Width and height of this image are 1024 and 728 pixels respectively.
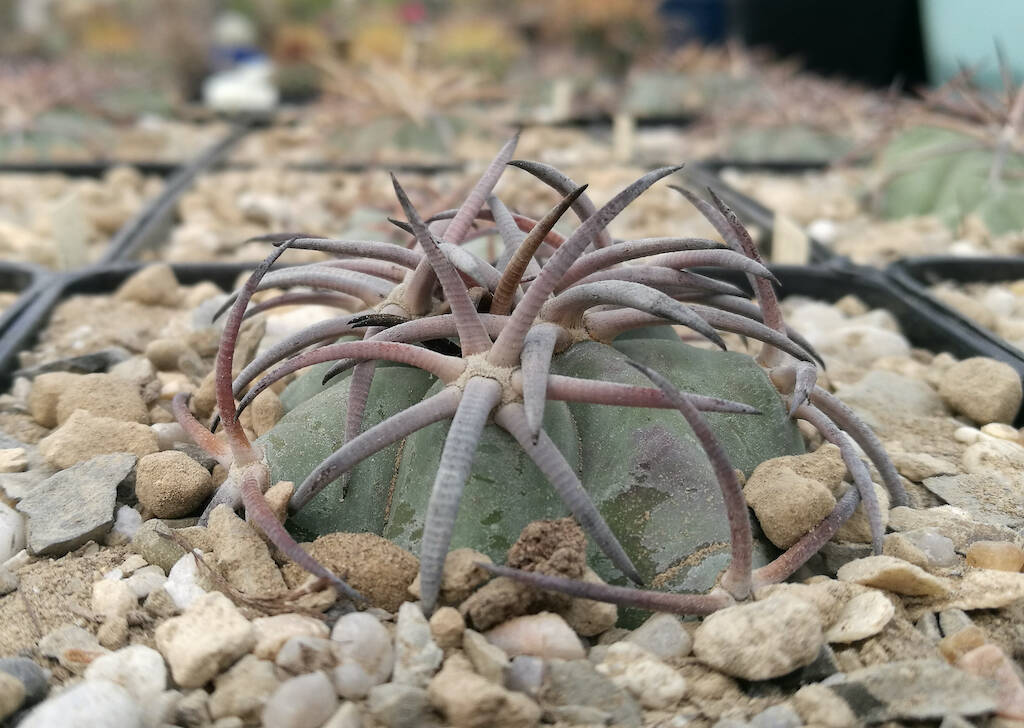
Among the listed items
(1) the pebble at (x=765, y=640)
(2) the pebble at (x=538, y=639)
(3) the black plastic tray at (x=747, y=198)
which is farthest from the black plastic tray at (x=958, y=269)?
(2) the pebble at (x=538, y=639)

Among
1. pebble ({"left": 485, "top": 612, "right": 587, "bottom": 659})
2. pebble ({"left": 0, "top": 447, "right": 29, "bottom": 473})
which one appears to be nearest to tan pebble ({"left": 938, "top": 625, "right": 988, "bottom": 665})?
pebble ({"left": 485, "top": 612, "right": 587, "bottom": 659})

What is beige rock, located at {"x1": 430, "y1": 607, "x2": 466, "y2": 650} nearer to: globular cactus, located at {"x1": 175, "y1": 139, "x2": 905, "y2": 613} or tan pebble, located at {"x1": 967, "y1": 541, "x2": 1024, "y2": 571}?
globular cactus, located at {"x1": 175, "y1": 139, "x2": 905, "y2": 613}

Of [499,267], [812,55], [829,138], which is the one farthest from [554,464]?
[812,55]

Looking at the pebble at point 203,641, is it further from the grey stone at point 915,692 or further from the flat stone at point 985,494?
the flat stone at point 985,494

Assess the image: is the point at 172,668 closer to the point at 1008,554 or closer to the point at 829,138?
the point at 1008,554

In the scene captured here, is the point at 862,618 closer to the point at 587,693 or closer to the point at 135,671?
the point at 587,693

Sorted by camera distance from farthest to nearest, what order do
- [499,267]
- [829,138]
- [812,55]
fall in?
[812,55]
[829,138]
[499,267]

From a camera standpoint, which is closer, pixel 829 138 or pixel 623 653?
pixel 623 653
